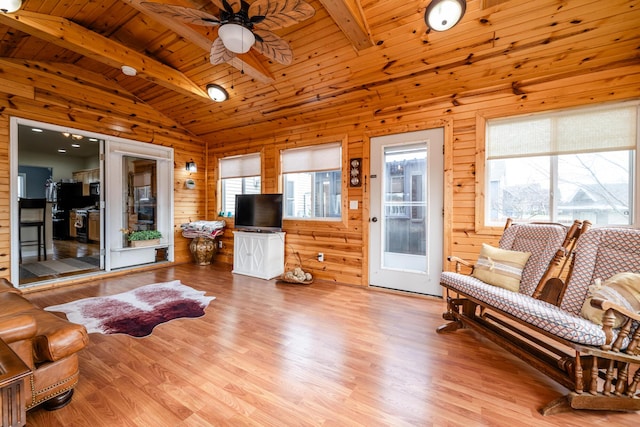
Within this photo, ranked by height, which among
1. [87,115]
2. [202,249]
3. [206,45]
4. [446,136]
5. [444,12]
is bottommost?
[202,249]

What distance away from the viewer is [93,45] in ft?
10.1

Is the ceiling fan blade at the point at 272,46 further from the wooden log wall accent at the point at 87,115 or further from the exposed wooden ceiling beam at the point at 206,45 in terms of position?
the wooden log wall accent at the point at 87,115

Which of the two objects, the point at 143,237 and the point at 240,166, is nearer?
the point at 143,237

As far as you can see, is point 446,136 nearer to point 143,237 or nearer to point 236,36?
point 236,36

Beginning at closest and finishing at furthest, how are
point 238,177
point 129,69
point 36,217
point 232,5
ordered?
1. point 232,5
2. point 129,69
3. point 36,217
4. point 238,177

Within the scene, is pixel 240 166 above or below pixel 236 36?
below

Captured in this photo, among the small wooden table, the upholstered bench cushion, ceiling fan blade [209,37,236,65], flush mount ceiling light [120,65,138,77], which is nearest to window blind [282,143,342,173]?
ceiling fan blade [209,37,236,65]

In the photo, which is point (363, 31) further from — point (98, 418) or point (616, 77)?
point (98, 418)

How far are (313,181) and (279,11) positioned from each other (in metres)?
2.66

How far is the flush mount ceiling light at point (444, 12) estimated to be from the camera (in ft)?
6.72

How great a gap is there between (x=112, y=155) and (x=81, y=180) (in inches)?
172

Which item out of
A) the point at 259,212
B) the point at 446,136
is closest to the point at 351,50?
the point at 446,136

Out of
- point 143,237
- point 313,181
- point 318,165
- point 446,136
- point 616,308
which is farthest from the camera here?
point 143,237

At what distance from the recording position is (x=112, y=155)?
438 centimetres
